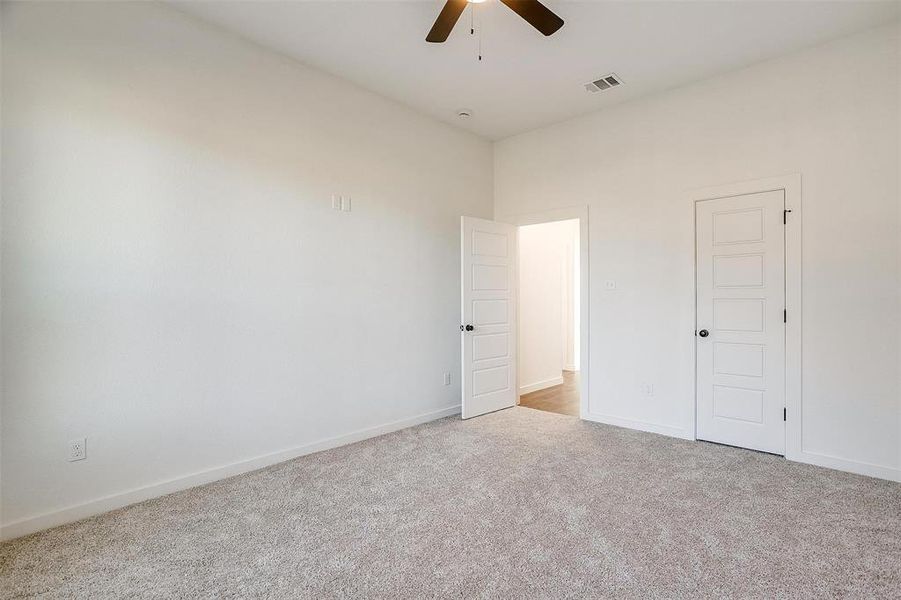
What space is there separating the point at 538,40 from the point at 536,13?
0.90 metres

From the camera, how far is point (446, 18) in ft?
7.70

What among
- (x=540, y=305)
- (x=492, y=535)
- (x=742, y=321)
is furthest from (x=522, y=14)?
(x=540, y=305)

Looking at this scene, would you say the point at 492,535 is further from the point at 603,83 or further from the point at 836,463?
the point at 603,83

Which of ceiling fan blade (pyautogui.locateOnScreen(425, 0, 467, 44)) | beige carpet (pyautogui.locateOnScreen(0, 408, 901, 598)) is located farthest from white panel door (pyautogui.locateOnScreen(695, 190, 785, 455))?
ceiling fan blade (pyautogui.locateOnScreen(425, 0, 467, 44))

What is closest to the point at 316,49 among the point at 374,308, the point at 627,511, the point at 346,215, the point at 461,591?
the point at 346,215

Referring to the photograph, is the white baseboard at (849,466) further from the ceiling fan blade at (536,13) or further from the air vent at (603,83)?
the ceiling fan blade at (536,13)

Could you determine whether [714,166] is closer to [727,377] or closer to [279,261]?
[727,377]

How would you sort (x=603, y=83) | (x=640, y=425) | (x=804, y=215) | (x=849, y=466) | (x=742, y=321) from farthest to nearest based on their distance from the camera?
(x=640, y=425) → (x=603, y=83) → (x=742, y=321) → (x=804, y=215) → (x=849, y=466)

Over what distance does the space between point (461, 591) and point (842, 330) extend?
3.20m

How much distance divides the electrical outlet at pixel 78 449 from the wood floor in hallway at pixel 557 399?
392cm

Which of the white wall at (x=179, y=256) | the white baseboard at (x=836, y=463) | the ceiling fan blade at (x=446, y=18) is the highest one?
the ceiling fan blade at (x=446, y=18)

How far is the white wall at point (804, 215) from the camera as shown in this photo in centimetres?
292

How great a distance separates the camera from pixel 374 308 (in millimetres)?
3893

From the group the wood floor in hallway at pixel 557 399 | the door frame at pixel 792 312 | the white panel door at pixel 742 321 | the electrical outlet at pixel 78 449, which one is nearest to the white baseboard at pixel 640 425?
the white panel door at pixel 742 321
